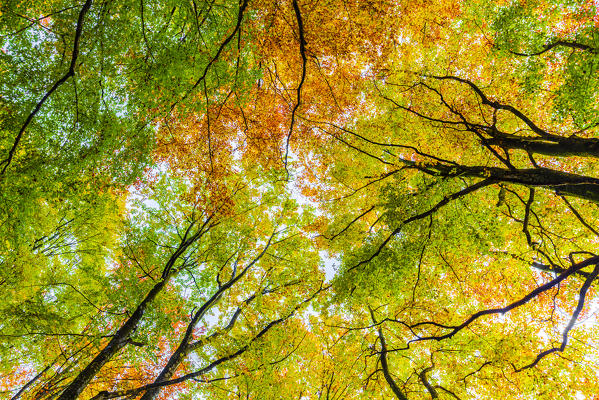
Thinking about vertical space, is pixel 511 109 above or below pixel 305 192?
below

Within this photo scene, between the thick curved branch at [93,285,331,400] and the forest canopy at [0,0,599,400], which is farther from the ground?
the forest canopy at [0,0,599,400]

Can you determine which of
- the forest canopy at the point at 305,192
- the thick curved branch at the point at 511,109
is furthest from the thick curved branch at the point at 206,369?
the thick curved branch at the point at 511,109

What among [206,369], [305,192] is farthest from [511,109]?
[206,369]

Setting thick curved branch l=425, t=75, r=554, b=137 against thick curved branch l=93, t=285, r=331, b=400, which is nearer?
thick curved branch l=425, t=75, r=554, b=137

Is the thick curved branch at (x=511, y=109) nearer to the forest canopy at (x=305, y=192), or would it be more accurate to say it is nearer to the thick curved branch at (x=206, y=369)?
the forest canopy at (x=305, y=192)

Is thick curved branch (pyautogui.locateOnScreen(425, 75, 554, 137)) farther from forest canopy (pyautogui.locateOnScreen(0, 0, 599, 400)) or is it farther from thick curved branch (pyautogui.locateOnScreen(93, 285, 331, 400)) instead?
thick curved branch (pyautogui.locateOnScreen(93, 285, 331, 400))

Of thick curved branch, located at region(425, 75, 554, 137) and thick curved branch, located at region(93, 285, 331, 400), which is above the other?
thick curved branch, located at region(425, 75, 554, 137)

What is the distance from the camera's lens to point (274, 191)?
30.6ft

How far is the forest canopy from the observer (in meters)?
4.86

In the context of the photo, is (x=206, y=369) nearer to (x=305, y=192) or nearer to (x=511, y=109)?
(x=305, y=192)

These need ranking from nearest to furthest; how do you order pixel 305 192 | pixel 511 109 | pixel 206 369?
pixel 511 109 → pixel 206 369 → pixel 305 192

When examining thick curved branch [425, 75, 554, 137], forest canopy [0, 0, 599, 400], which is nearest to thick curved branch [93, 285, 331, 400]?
forest canopy [0, 0, 599, 400]

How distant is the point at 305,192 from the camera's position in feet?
33.1

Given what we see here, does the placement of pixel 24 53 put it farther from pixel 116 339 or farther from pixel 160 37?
pixel 116 339
